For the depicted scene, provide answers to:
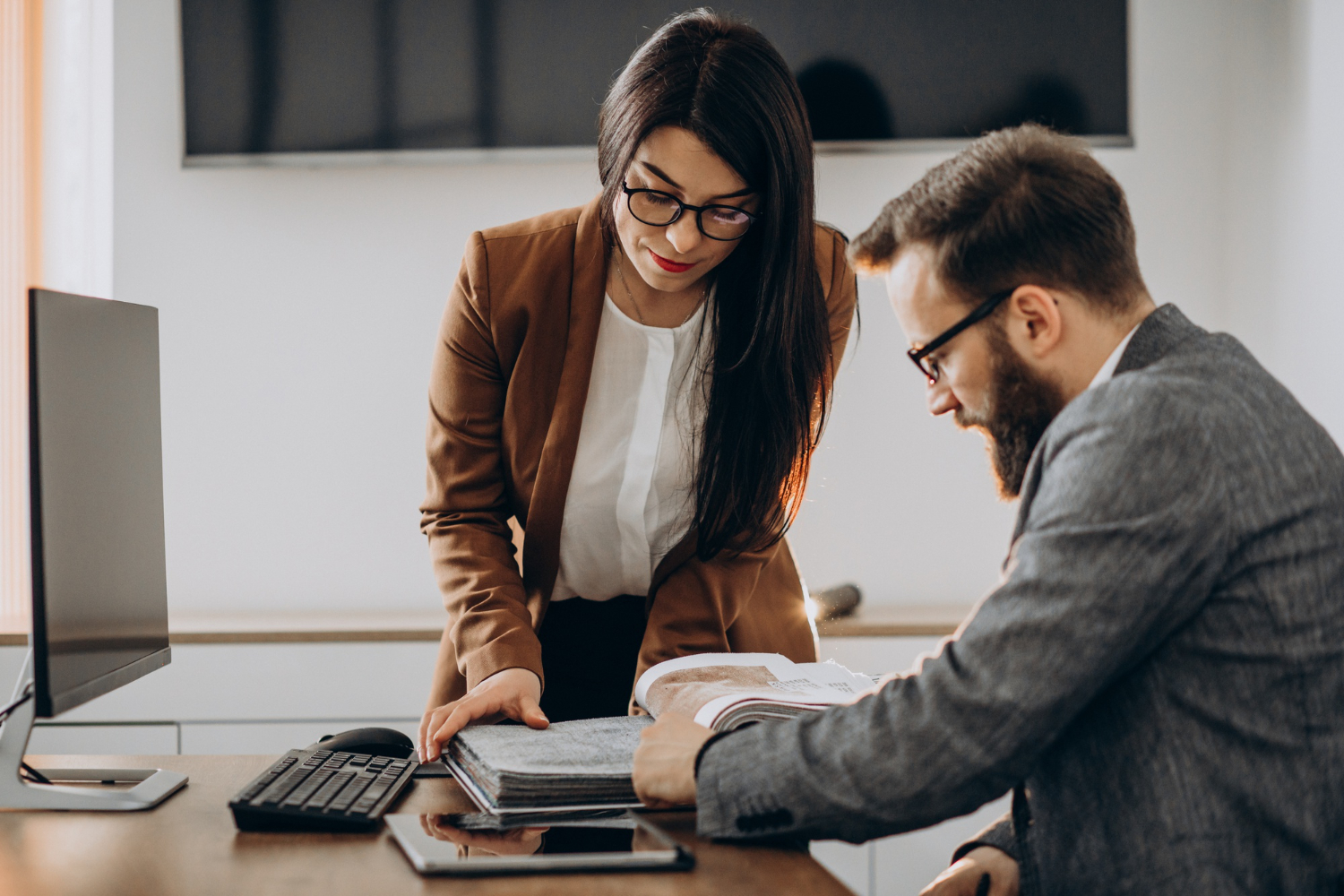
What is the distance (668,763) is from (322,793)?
1.02 ft

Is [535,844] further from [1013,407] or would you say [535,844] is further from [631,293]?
[631,293]

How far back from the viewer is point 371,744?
3.71ft

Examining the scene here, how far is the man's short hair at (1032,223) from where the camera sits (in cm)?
86

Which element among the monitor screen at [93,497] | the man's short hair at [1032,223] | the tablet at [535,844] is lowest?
the tablet at [535,844]

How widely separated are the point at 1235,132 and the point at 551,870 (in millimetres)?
2434

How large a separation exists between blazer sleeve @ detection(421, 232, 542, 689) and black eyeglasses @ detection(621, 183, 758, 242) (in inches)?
8.5

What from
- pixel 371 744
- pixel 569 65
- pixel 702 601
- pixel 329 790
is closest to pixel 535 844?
pixel 329 790

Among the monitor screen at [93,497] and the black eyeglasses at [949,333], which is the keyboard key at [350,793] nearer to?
the monitor screen at [93,497]

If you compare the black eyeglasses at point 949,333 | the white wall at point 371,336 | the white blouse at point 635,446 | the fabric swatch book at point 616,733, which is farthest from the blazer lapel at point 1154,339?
the white wall at point 371,336

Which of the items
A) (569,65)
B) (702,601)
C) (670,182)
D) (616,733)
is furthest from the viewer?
(569,65)

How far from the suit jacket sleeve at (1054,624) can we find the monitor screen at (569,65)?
187 cm

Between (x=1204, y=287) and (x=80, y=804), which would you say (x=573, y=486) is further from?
(x=1204, y=287)

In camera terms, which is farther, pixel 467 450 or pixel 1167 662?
pixel 467 450

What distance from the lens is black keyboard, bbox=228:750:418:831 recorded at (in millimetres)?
859
